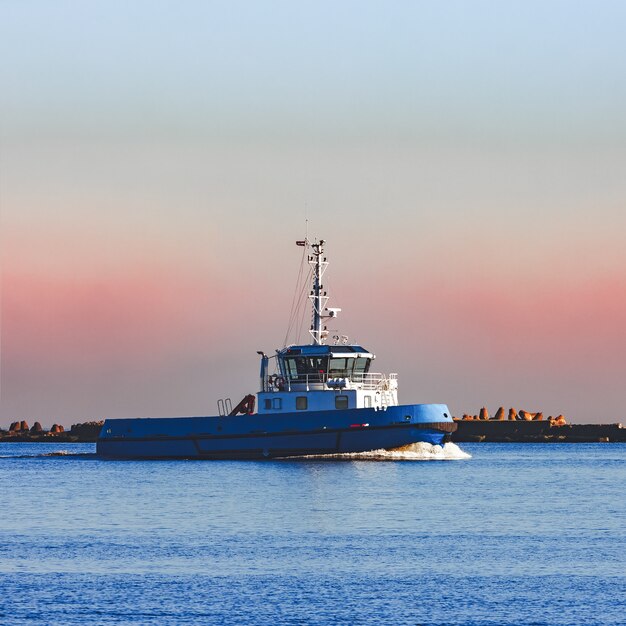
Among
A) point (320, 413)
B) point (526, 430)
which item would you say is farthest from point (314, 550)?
point (526, 430)

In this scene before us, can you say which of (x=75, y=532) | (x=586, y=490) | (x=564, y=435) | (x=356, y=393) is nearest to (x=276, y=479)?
(x=356, y=393)

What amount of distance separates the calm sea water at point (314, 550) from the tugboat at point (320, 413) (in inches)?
153

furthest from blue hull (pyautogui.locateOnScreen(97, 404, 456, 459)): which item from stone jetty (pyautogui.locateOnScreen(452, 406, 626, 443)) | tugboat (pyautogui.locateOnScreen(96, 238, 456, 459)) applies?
stone jetty (pyautogui.locateOnScreen(452, 406, 626, 443))

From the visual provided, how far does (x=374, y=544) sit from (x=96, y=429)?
121035 mm

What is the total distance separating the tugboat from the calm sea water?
3.88 m

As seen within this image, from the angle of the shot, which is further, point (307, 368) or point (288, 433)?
point (307, 368)

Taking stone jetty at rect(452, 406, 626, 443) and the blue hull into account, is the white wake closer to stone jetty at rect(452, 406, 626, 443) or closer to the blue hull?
the blue hull

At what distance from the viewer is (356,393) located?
62.5 m

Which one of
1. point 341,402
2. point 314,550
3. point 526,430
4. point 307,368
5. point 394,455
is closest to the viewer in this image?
point 314,550

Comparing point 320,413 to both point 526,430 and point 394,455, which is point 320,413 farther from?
point 526,430

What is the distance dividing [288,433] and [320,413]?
2123 millimetres

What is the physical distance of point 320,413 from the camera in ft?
205

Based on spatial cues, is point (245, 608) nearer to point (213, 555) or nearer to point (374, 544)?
point (213, 555)

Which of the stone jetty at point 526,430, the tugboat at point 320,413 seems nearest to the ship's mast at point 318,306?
the tugboat at point 320,413
